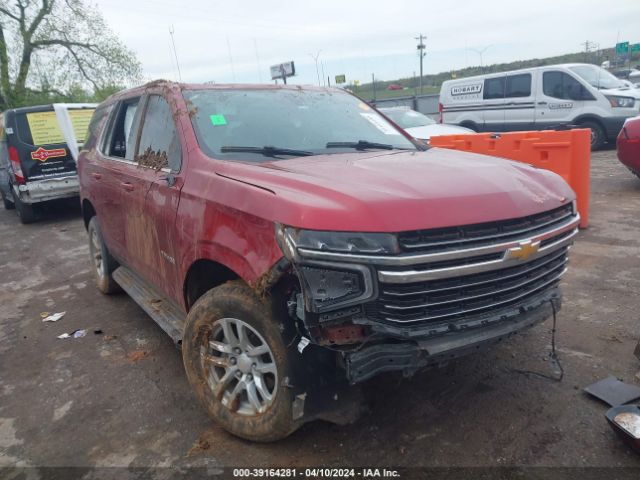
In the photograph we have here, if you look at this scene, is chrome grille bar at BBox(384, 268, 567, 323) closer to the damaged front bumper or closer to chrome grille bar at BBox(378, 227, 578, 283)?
the damaged front bumper

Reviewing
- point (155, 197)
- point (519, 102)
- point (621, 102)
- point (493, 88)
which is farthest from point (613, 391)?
point (493, 88)

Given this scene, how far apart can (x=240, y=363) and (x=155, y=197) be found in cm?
134

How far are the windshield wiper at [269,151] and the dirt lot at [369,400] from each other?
1.49m

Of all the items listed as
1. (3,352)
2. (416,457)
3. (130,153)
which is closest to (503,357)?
(416,457)

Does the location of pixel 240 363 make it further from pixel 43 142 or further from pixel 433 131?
pixel 433 131

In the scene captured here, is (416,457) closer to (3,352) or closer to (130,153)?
(130,153)

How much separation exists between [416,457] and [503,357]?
122 cm

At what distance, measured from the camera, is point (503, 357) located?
11.5ft

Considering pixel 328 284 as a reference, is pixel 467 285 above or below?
below

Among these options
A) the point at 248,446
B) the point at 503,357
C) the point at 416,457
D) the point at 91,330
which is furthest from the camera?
the point at 91,330

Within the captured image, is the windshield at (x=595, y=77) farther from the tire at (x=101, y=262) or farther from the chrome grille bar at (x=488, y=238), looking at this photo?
the tire at (x=101, y=262)

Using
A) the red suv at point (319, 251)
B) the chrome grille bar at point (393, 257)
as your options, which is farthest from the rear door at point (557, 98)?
the chrome grille bar at point (393, 257)

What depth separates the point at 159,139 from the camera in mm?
3584

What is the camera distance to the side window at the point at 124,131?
13.5 ft
